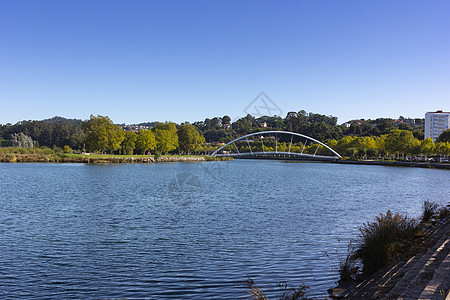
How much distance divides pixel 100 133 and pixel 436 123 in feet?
516

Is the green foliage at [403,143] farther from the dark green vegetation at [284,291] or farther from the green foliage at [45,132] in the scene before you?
the green foliage at [45,132]

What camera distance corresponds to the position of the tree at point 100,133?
87938 millimetres

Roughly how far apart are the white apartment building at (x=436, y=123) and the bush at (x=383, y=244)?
185m

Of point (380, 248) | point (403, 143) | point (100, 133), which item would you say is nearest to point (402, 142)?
point (403, 143)

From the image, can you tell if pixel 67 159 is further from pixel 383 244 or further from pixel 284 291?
pixel 284 291

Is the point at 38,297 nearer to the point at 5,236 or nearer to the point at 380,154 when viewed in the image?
the point at 5,236

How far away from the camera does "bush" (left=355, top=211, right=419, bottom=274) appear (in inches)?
409

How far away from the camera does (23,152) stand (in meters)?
82.6

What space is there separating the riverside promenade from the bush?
31cm

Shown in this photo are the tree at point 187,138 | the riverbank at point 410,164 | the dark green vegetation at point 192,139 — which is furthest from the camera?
the tree at point 187,138

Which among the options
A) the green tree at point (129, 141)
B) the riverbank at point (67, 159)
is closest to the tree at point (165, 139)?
the green tree at point (129, 141)

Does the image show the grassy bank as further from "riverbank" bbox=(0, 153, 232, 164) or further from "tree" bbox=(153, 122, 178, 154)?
"tree" bbox=(153, 122, 178, 154)

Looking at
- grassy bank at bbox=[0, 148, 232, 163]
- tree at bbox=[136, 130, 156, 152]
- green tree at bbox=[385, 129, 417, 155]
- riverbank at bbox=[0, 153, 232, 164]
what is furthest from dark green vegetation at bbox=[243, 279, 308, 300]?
green tree at bbox=[385, 129, 417, 155]

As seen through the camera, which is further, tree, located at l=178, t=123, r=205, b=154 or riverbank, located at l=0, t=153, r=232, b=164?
tree, located at l=178, t=123, r=205, b=154
